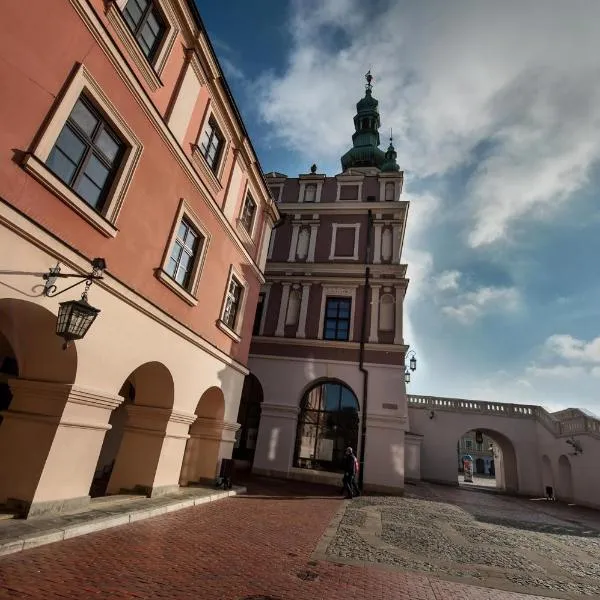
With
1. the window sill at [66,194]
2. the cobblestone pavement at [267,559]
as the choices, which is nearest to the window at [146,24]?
the window sill at [66,194]

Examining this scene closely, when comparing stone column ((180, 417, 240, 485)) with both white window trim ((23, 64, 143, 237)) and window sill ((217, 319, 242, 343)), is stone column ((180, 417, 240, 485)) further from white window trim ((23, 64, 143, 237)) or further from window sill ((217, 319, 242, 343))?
white window trim ((23, 64, 143, 237))

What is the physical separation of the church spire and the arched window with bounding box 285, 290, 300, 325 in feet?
44.6

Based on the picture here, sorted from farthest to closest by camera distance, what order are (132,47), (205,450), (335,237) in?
(335,237) < (205,450) < (132,47)

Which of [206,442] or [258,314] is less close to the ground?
[258,314]

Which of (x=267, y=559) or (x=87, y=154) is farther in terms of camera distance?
(x=87, y=154)

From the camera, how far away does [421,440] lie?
2528cm

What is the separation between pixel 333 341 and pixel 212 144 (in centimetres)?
1056

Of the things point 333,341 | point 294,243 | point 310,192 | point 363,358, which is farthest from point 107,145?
point 310,192

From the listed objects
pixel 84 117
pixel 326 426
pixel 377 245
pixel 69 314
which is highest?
pixel 377 245

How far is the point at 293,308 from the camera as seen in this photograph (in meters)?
19.2

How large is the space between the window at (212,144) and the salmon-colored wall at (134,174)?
601mm

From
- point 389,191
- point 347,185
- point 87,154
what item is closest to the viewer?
point 87,154

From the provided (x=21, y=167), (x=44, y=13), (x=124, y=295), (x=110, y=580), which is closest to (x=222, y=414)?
(x=124, y=295)

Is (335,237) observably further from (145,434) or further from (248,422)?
(145,434)
